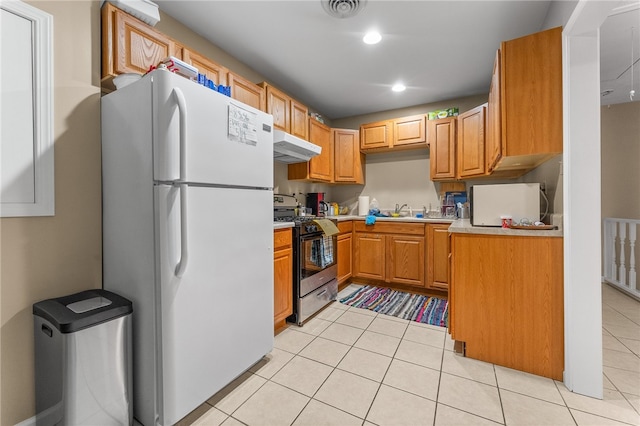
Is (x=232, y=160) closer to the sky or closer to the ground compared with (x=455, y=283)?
closer to the sky

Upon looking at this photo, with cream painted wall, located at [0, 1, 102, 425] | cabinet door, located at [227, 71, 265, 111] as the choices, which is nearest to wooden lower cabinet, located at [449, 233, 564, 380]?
cabinet door, located at [227, 71, 265, 111]

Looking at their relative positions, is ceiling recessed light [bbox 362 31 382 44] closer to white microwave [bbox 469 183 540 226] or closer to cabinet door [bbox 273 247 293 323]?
white microwave [bbox 469 183 540 226]

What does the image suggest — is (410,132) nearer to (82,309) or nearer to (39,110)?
(39,110)

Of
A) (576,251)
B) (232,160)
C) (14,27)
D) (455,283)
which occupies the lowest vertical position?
(455,283)

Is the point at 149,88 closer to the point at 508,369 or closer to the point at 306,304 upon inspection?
the point at 306,304

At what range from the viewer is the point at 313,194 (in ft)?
12.3

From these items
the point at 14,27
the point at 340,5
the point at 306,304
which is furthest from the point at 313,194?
the point at 14,27

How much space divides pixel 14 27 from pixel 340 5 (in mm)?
1852

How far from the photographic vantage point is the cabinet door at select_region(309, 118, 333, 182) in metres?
3.42

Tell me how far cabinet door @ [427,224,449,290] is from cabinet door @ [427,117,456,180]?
80 cm

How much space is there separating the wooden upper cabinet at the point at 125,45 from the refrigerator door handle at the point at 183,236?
99 centimetres

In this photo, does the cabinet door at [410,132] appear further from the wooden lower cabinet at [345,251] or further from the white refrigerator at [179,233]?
the white refrigerator at [179,233]

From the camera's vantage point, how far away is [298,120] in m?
3.13

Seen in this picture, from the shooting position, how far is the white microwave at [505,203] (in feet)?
6.14
